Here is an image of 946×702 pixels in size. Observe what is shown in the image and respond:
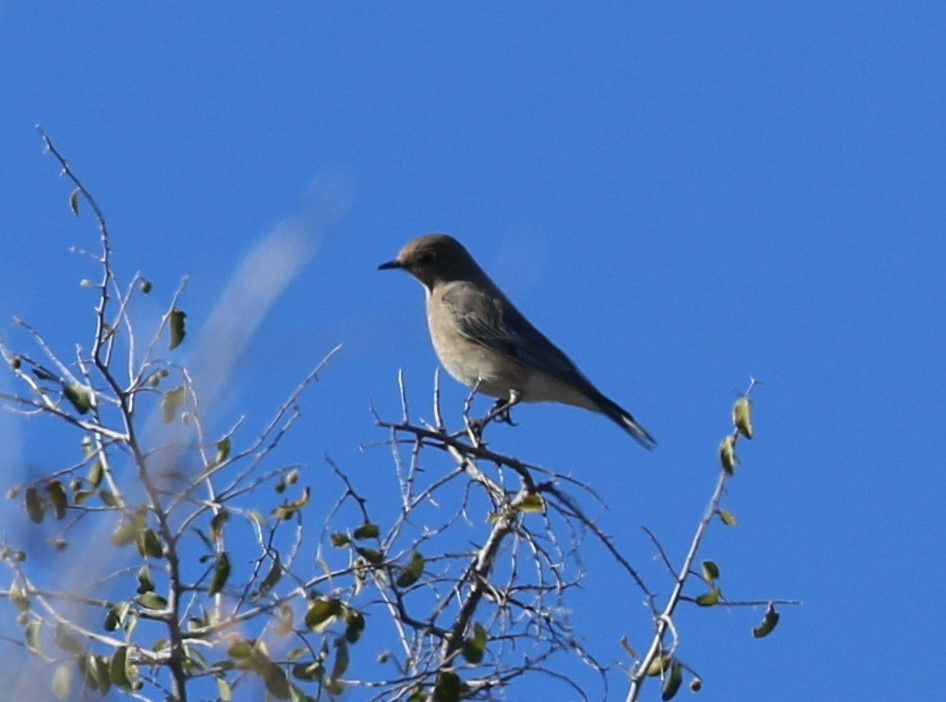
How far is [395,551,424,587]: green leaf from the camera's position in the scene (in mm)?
4641

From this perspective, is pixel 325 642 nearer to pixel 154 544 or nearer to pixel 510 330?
pixel 154 544

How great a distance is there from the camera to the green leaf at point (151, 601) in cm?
462

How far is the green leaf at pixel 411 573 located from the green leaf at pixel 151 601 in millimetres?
601

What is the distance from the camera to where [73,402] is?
4.64 m

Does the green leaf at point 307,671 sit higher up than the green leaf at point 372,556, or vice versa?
the green leaf at point 372,556

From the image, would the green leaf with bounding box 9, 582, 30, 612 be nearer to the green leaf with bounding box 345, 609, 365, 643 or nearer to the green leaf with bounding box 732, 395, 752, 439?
the green leaf with bounding box 345, 609, 365, 643

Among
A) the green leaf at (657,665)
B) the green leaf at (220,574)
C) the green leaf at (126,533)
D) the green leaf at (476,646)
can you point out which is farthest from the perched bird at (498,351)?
the green leaf at (126,533)

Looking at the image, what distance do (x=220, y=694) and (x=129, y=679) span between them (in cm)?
38

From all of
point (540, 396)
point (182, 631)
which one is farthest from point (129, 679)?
point (540, 396)

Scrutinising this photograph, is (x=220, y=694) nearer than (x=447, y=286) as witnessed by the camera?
Yes

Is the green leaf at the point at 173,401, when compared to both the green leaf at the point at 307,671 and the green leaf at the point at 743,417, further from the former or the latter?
the green leaf at the point at 743,417

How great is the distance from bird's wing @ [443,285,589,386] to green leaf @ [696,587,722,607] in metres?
4.27

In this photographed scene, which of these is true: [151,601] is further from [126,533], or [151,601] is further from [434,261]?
[434,261]

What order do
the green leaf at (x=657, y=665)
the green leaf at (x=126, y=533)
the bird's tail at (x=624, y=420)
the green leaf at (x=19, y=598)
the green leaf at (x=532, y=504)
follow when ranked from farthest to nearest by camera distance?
1. the bird's tail at (x=624, y=420)
2. the green leaf at (x=532, y=504)
3. the green leaf at (x=657, y=665)
4. the green leaf at (x=19, y=598)
5. the green leaf at (x=126, y=533)
